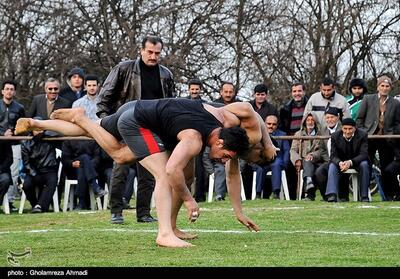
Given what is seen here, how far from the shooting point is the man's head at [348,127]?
1711cm

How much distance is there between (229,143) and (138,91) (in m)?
3.50

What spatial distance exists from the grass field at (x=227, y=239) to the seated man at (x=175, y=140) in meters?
0.41

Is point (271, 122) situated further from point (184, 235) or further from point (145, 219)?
point (184, 235)

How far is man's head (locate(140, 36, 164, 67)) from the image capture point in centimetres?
1300

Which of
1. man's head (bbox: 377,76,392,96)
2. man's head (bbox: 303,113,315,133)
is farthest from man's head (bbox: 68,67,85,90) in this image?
man's head (bbox: 377,76,392,96)

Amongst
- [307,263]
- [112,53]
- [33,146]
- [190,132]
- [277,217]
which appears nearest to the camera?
[307,263]

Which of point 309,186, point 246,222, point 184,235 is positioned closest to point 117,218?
point 184,235

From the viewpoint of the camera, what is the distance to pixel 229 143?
9.80m

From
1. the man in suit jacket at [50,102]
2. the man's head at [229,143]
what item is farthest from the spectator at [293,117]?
the man's head at [229,143]

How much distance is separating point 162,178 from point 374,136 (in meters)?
8.10

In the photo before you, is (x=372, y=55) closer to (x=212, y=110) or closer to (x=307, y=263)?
(x=212, y=110)

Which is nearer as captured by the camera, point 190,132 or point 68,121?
point 190,132
